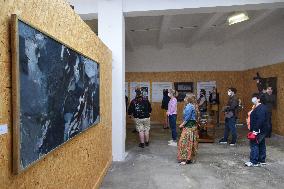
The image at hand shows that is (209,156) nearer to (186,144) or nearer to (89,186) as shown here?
(186,144)

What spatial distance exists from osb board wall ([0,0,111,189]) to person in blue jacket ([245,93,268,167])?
2.77m

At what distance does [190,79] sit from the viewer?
11805mm

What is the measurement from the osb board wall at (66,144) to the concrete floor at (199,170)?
59 centimetres

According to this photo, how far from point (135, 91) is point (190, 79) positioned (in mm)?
5349

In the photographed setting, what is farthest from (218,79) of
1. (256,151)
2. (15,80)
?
(15,80)

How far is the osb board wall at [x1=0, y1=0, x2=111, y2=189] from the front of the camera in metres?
1.56

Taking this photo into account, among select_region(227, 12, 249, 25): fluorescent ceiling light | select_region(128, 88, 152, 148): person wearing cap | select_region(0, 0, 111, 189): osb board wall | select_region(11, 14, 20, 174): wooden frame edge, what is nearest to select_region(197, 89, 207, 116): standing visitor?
select_region(227, 12, 249, 25): fluorescent ceiling light

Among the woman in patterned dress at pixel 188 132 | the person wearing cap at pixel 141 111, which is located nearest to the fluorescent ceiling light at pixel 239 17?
the woman in patterned dress at pixel 188 132

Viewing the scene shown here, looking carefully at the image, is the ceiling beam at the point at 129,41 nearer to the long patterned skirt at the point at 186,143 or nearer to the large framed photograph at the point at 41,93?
the long patterned skirt at the point at 186,143

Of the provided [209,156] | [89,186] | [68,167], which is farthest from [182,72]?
[68,167]

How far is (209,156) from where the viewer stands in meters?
6.03

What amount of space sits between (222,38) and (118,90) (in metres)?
6.45

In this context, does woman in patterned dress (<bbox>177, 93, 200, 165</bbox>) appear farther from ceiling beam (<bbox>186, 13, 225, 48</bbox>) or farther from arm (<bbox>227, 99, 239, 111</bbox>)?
ceiling beam (<bbox>186, 13, 225, 48</bbox>)

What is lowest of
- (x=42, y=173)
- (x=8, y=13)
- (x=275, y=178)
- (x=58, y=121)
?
(x=275, y=178)
